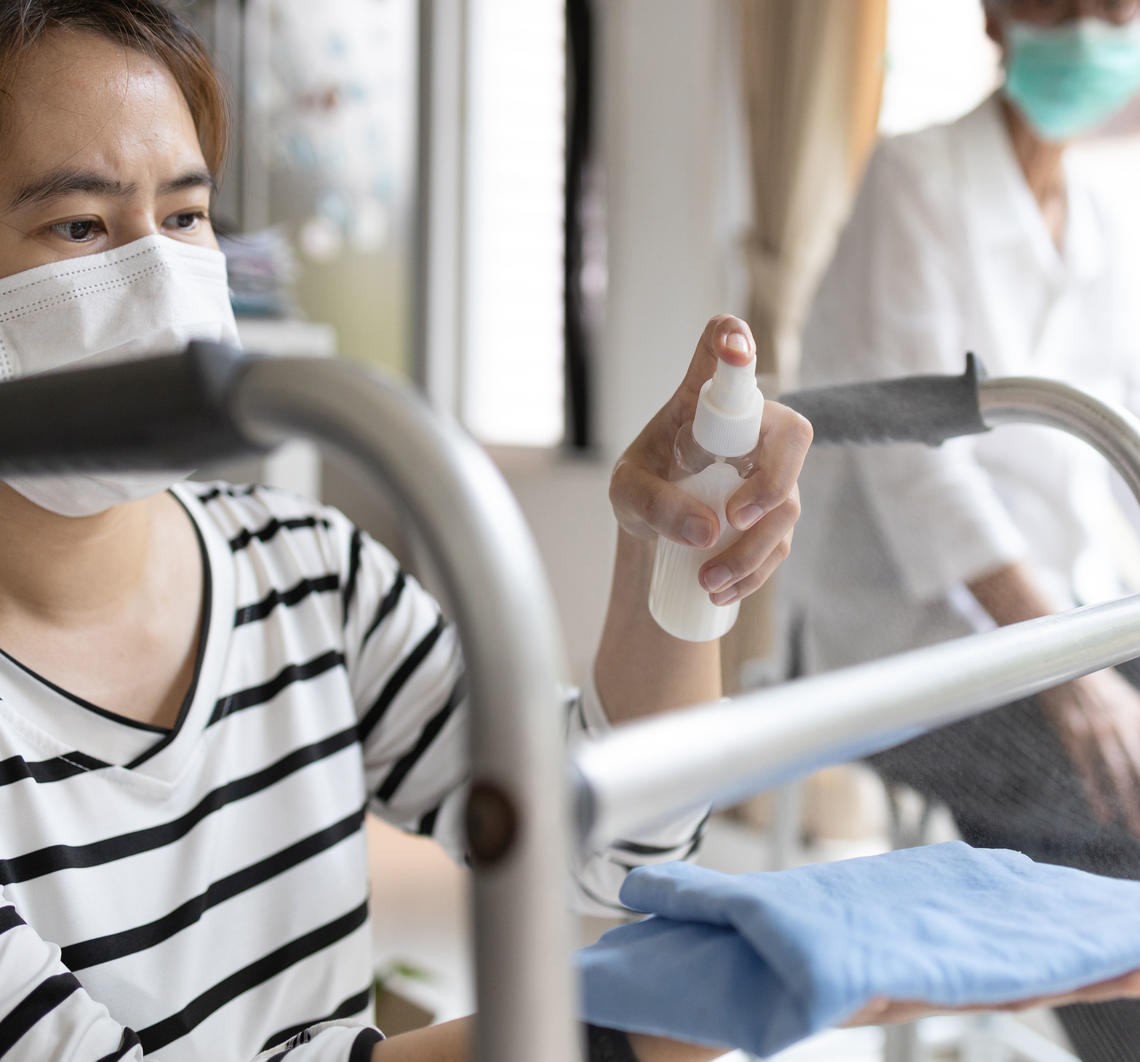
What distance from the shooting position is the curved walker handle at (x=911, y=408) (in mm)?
648

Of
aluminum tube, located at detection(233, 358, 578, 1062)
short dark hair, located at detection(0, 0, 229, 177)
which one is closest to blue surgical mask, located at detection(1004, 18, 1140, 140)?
short dark hair, located at detection(0, 0, 229, 177)

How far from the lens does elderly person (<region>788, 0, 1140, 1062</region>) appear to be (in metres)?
0.74

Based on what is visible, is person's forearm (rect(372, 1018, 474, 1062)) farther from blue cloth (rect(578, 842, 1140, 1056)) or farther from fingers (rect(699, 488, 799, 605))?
fingers (rect(699, 488, 799, 605))

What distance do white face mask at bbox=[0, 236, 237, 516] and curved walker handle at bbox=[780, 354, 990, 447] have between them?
1.28ft

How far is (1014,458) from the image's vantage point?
1.14m

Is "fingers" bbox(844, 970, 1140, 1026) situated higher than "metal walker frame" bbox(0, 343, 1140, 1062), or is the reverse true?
"metal walker frame" bbox(0, 343, 1140, 1062)

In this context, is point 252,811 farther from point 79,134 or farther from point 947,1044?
point 947,1044

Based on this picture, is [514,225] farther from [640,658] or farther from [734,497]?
[734,497]

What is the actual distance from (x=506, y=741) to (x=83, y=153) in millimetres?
530

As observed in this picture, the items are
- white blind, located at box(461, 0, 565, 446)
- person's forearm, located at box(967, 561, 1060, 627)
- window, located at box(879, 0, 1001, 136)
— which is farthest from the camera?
white blind, located at box(461, 0, 565, 446)

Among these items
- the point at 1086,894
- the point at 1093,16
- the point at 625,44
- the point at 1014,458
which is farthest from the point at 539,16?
the point at 1086,894

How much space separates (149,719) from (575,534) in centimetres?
198

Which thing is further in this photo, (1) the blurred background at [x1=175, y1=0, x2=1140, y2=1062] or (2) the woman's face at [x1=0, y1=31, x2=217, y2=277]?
(1) the blurred background at [x1=175, y1=0, x2=1140, y2=1062]

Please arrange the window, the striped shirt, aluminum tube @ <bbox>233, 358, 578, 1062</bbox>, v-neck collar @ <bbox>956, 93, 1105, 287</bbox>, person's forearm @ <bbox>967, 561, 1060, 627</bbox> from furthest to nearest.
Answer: the window, v-neck collar @ <bbox>956, 93, 1105, 287</bbox>, person's forearm @ <bbox>967, 561, 1060, 627</bbox>, the striped shirt, aluminum tube @ <bbox>233, 358, 578, 1062</bbox>
